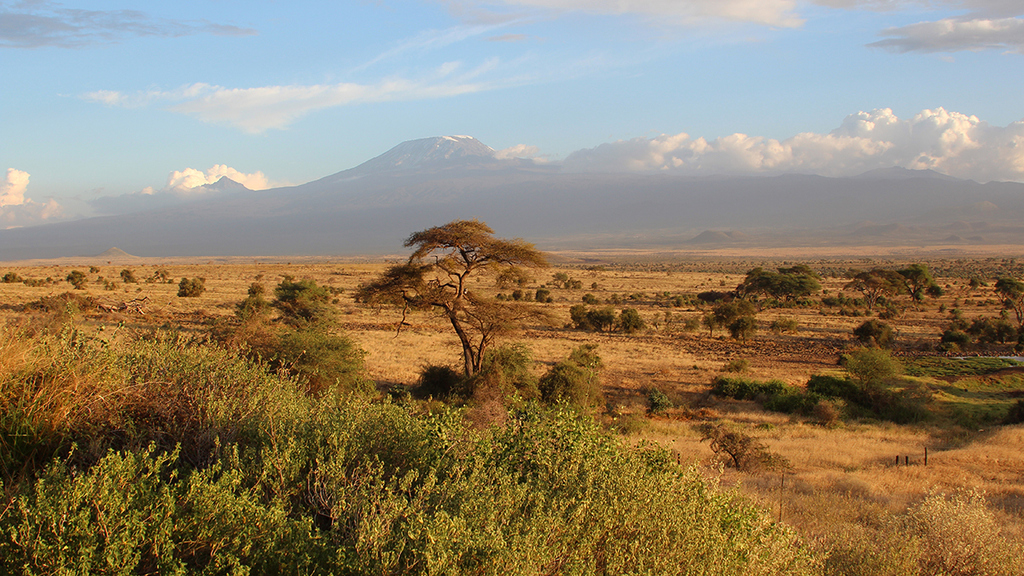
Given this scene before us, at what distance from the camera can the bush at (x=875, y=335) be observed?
29.9 meters

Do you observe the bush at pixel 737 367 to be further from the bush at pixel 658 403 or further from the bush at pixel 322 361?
the bush at pixel 322 361

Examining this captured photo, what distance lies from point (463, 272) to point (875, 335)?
79.9 ft

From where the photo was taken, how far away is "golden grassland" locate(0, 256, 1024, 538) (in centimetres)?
961

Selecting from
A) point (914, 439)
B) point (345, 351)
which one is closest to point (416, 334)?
point (345, 351)

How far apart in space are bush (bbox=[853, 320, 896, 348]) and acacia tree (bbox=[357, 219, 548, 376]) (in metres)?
22.0

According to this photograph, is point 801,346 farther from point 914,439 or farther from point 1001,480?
point 1001,480

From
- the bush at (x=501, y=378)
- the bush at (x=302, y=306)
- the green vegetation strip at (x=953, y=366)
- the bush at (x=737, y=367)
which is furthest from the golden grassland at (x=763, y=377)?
the green vegetation strip at (x=953, y=366)

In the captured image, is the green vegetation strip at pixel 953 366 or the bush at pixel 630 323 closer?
the green vegetation strip at pixel 953 366

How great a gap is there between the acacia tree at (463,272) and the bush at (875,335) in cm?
2203

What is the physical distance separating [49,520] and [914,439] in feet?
61.1

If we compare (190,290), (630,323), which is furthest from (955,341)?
(190,290)

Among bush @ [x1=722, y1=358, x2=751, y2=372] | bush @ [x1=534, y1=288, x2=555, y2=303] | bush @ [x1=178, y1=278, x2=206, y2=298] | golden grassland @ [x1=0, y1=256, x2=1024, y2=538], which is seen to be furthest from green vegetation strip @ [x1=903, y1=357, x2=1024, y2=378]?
bush @ [x1=178, y1=278, x2=206, y2=298]

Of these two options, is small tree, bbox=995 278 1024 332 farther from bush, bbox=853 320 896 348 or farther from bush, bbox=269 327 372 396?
bush, bbox=269 327 372 396

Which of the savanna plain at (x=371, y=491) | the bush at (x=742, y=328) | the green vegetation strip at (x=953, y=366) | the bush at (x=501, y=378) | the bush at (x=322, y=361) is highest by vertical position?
the savanna plain at (x=371, y=491)
